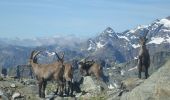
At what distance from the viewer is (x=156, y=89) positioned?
19.7 meters

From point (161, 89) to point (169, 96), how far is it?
2.00 ft

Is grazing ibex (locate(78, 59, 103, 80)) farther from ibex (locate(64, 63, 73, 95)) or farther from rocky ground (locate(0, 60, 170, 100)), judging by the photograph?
ibex (locate(64, 63, 73, 95))

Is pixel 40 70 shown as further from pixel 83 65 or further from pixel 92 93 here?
pixel 83 65

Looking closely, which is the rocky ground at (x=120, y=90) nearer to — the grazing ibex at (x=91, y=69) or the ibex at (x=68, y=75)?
the ibex at (x=68, y=75)

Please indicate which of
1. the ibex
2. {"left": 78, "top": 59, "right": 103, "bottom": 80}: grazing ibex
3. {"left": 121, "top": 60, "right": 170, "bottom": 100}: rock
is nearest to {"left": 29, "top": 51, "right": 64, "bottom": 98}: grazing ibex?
the ibex

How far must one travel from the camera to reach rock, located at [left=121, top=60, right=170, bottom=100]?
19.4 meters

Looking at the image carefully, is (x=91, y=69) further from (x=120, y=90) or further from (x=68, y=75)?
(x=120, y=90)

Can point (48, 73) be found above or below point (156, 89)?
below

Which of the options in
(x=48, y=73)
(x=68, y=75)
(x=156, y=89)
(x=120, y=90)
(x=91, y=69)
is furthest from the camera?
(x=91, y=69)

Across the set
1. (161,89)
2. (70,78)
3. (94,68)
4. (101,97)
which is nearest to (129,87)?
(101,97)

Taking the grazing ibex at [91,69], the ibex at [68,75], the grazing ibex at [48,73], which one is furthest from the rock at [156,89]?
the grazing ibex at [91,69]

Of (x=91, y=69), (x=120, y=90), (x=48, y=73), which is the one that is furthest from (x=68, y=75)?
(x=91, y=69)

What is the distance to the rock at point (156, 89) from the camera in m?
19.4

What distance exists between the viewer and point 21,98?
2867 centimetres
